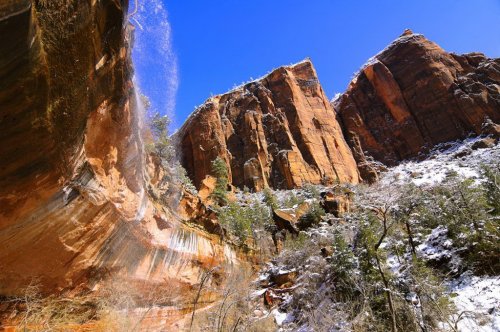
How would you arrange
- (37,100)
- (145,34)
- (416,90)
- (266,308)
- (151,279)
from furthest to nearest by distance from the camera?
(416,90)
(266,308)
(151,279)
(145,34)
(37,100)

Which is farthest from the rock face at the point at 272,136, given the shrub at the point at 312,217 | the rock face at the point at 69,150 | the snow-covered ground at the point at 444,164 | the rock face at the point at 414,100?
the rock face at the point at 69,150

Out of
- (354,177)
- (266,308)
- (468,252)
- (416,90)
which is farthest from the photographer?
(416,90)

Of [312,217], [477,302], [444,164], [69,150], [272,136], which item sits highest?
[272,136]

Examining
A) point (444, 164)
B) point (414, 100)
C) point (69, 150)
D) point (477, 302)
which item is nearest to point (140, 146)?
point (69, 150)

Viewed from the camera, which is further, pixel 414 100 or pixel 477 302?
pixel 414 100

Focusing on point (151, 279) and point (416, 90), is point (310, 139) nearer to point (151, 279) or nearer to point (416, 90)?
point (416, 90)

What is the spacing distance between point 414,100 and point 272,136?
29.2m

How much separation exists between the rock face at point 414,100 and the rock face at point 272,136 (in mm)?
7420

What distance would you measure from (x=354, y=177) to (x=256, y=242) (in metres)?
33.5

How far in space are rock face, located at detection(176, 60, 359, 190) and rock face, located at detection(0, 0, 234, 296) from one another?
38502 millimetres

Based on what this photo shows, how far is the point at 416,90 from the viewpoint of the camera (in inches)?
2539

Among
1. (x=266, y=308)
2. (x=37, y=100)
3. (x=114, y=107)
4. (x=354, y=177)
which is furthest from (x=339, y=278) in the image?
(x=354, y=177)

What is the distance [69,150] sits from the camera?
9445 mm

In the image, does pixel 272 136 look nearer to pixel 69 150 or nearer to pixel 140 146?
pixel 140 146
